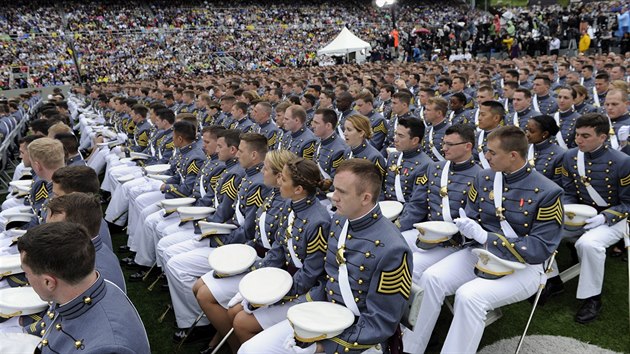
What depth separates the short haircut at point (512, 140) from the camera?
3539 millimetres

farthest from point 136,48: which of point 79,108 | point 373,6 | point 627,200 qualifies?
point 627,200

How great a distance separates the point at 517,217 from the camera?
3572mm

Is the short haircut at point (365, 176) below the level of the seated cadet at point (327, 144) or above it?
above

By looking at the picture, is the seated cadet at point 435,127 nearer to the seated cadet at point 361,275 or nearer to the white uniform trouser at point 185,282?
the white uniform trouser at point 185,282

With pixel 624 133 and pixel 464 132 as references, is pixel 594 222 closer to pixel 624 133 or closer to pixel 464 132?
pixel 464 132

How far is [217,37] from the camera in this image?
112ft

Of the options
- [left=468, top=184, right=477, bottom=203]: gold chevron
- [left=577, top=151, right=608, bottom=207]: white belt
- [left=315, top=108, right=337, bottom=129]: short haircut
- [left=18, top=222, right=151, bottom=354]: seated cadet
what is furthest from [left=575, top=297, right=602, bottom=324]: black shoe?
[left=315, top=108, right=337, bottom=129]: short haircut

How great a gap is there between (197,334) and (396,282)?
7.13 feet

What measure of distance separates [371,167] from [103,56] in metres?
29.9

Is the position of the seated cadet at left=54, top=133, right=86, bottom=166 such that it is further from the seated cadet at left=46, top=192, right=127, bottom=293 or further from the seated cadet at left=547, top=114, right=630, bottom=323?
the seated cadet at left=547, top=114, right=630, bottom=323

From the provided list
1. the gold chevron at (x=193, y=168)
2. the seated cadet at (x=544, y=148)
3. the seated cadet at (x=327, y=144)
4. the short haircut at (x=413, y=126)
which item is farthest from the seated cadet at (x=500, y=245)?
the gold chevron at (x=193, y=168)

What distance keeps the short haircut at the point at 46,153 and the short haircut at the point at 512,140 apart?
3.97 metres

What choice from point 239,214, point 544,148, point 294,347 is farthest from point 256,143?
point 544,148

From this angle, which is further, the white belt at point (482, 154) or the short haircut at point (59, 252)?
the white belt at point (482, 154)
